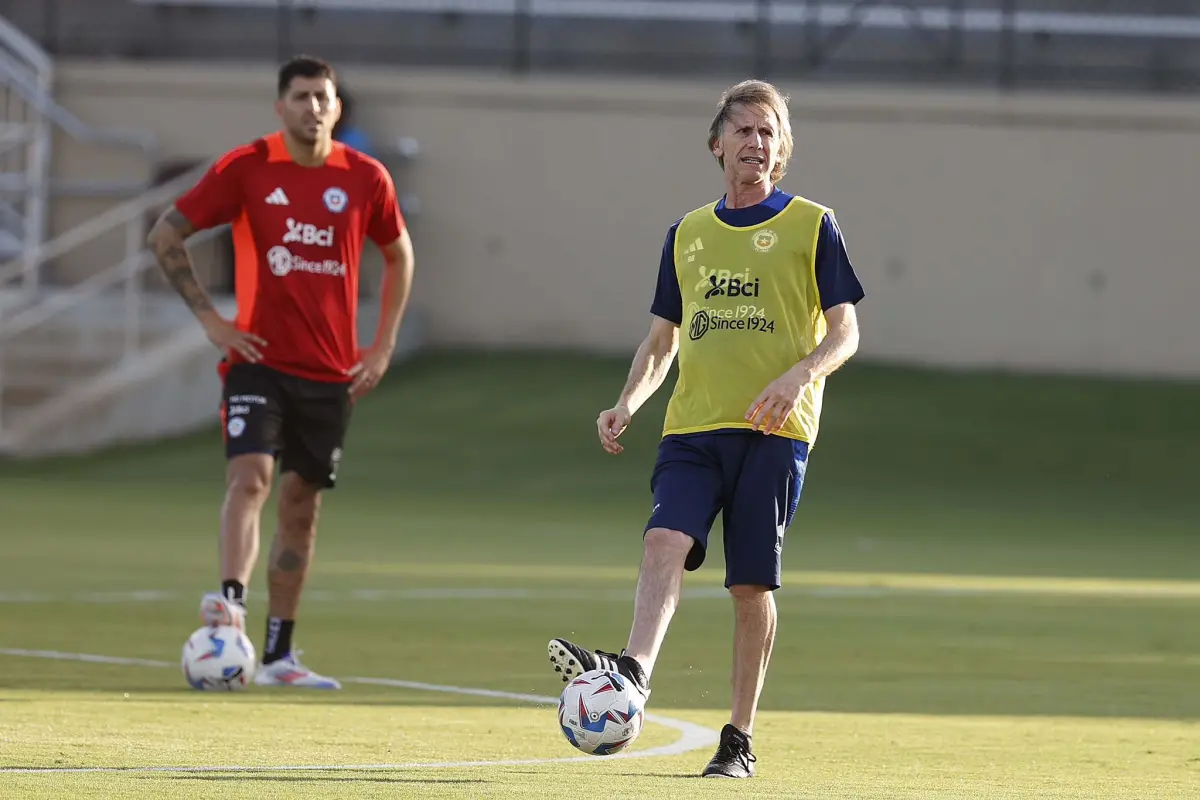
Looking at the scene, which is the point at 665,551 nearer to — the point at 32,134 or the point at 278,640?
the point at 278,640

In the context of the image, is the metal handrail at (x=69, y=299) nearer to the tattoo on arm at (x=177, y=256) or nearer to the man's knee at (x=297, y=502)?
the tattoo on arm at (x=177, y=256)

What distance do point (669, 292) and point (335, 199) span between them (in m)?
2.86

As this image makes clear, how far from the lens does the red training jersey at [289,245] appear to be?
33.4 feet

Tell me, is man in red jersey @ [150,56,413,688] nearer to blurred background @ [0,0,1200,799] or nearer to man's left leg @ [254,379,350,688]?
man's left leg @ [254,379,350,688]

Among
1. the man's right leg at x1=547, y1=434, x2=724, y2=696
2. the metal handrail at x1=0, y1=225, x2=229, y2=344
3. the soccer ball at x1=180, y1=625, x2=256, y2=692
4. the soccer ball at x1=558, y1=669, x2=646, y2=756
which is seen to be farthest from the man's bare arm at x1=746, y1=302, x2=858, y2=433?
the metal handrail at x1=0, y1=225, x2=229, y2=344

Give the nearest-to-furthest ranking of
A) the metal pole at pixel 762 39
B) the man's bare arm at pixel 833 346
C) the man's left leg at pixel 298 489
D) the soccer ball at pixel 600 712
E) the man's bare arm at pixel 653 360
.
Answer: the soccer ball at pixel 600 712 → the man's bare arm at pixel 833 346 → the man's bare arm at pixel 653 360 → the man's left leg at pixel 298 489 → the metal pole at pixel 762 39

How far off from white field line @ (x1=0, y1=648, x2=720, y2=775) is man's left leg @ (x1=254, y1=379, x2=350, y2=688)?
1.12 feet

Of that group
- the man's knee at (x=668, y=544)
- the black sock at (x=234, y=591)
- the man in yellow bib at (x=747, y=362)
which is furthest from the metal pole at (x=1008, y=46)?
the man's knee at (x=668, y=544)

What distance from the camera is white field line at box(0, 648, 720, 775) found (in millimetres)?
7039

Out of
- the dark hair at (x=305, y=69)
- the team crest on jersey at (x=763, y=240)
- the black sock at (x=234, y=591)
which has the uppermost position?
the dark hair at (x=305, y=69)

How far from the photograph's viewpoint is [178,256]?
10.3 metres

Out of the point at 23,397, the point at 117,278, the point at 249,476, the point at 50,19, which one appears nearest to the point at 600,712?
the point at 249,476

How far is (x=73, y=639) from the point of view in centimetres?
1154

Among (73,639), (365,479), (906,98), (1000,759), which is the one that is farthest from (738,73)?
(1000,759)
